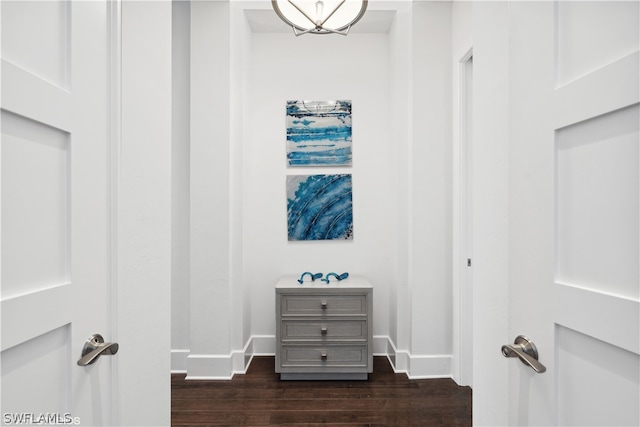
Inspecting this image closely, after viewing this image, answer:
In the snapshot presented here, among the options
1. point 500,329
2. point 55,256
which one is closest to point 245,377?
point 500,329

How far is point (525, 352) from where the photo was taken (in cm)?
85

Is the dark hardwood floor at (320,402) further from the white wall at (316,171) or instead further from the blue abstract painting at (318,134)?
the blue abstract painting at (318,134)

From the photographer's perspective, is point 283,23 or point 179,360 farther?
point 283,23

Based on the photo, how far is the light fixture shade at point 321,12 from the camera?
6.37 feet

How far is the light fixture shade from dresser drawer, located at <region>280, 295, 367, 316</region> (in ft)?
5.83

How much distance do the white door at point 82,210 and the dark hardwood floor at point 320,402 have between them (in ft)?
3.60

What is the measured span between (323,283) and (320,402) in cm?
84

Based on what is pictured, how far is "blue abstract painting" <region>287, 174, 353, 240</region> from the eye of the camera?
3193mm

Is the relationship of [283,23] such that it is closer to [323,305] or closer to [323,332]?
[323,305]

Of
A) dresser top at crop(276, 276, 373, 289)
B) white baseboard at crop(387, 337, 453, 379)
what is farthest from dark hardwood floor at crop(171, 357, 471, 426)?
dresser top at crop(276, 276, 373, 289)

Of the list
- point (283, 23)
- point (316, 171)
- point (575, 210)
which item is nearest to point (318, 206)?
point (316, 171)

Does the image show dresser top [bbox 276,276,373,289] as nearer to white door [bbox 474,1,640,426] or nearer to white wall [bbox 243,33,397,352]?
white wall [bbox 243,33,397,352]

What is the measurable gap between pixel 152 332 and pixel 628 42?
1371 mm

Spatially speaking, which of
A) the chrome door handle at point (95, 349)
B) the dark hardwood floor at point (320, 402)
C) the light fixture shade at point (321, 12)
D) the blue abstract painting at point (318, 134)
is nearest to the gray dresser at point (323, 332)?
the dark hardwood floor at point (320, 402)
